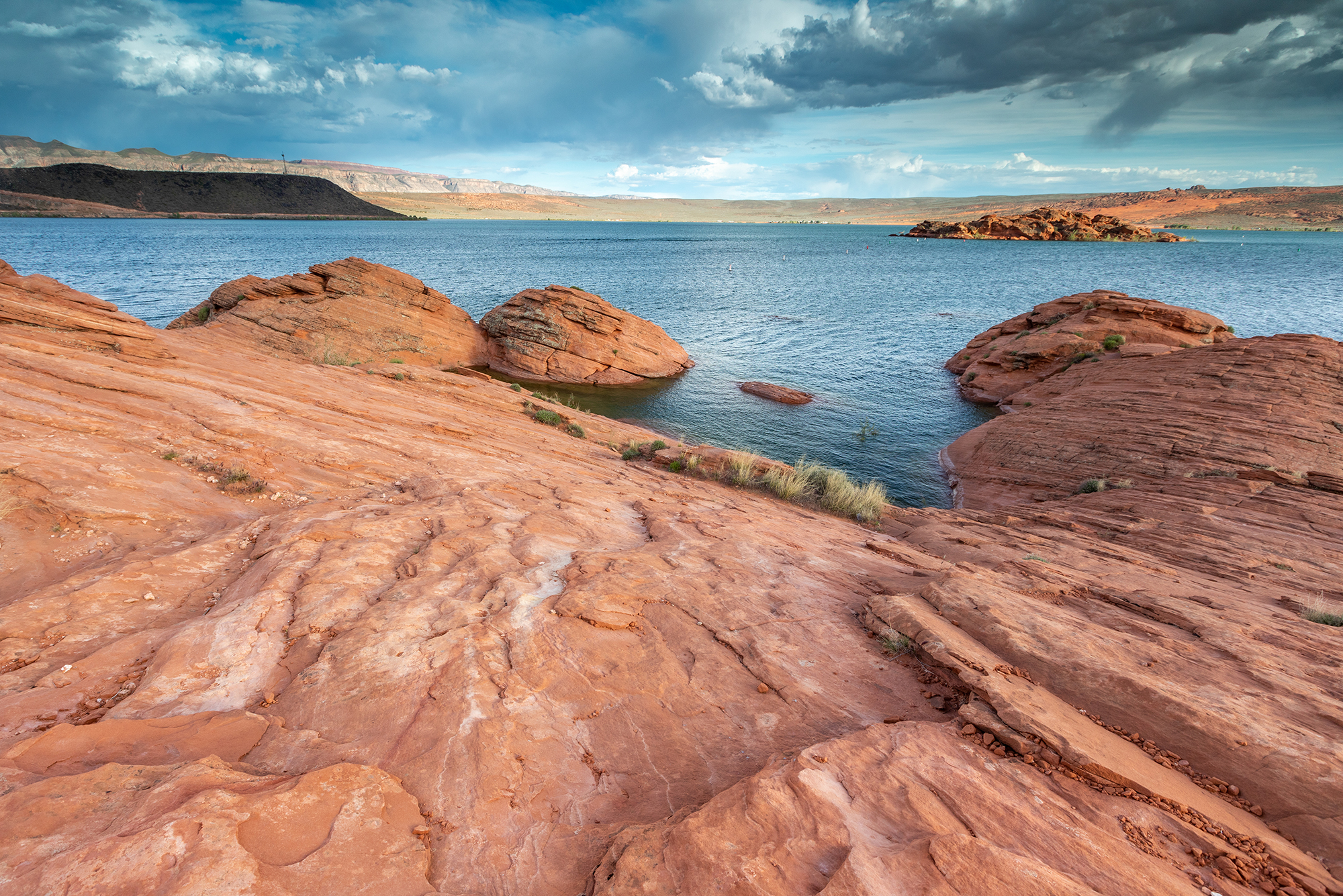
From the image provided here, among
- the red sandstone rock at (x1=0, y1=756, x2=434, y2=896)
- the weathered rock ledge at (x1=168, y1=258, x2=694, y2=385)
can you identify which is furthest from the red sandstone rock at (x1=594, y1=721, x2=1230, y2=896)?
the weathered rock ledge at (x1=168, y1=258, x2=694, y2=385)

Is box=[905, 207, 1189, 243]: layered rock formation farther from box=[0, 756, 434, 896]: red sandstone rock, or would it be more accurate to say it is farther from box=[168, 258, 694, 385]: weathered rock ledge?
box=[0, 756, 434, 896]: red sandstone rock

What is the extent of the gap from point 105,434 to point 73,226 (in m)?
176

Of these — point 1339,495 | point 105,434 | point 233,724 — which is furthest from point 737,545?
point 1339,495

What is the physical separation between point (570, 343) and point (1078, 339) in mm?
27241

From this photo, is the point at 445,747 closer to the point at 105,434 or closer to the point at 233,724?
the point at 233,724

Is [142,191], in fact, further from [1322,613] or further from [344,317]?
[1322,613]

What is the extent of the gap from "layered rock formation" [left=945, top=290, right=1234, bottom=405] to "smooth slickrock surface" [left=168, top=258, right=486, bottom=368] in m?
29.1

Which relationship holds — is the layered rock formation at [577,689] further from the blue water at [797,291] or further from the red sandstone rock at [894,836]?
the blue water at [797,291]

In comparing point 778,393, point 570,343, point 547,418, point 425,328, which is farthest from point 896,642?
point 425,328

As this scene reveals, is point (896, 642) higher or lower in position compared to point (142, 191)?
lower

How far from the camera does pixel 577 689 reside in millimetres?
5078

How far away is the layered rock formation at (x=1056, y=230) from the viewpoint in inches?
5837

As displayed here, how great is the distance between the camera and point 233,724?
14.0 ft

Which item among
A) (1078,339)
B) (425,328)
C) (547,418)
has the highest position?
(1078,339)
